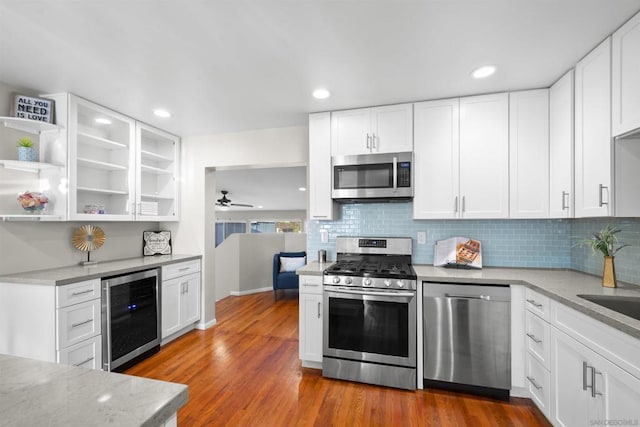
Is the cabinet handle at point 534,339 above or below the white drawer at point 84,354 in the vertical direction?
above

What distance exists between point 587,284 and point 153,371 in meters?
3.51

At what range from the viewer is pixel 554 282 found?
2023mm

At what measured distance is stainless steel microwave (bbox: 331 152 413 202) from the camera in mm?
2613

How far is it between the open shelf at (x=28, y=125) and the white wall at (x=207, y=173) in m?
1.40

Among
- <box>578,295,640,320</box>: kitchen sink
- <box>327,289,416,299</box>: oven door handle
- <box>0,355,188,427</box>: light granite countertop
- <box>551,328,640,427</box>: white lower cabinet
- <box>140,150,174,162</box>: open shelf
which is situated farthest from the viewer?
<box>140,150,174,162</box>: open shelf

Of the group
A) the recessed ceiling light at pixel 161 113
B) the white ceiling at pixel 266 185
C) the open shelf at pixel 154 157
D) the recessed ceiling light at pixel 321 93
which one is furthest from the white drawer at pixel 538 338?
the white ceiling at pixel 266 185

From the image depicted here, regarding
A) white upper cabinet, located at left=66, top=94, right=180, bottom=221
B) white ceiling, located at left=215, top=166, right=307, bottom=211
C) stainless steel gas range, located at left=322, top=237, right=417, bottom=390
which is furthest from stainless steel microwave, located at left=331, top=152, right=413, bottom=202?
white ceiling, located at left=215, top=166, right=307, bottom=211

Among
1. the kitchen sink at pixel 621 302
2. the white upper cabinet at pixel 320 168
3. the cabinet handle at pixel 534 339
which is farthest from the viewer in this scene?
the white upper cabinet at pixel 320 168

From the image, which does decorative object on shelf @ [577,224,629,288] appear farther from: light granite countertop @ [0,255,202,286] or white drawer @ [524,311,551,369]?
light granite countertop @ [0,255,202,286]

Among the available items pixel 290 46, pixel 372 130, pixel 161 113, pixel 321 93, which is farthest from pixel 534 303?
pixel 161 113

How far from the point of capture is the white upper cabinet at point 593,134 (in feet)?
5.67

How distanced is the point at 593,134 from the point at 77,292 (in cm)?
381

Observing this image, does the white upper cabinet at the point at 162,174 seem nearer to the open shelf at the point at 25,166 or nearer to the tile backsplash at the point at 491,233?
the open shelf at the point at 25,166

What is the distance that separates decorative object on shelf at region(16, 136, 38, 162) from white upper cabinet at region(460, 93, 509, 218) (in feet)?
11.7
